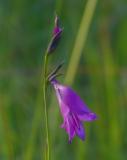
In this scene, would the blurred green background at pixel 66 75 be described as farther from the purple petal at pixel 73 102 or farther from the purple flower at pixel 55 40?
the purple flower at pixel 55 40

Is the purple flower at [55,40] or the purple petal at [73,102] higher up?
the purple flower at [55,40]

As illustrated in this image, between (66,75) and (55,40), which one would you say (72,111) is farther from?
(66,75)

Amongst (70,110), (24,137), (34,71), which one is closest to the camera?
(70,110)

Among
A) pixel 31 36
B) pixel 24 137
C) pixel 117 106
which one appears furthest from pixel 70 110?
pixel 31 36

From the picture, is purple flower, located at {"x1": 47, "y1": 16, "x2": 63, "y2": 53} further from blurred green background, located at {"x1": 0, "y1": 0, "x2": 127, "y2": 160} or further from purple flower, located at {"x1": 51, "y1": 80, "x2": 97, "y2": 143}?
blurred green background, located at {"x1": 0, "y1": 0, "x2": 127, "y2": 160}

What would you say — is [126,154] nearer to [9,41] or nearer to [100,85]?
[100,85]

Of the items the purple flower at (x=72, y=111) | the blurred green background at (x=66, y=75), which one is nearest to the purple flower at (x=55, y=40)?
the purple flower at (x=72, y=111)
